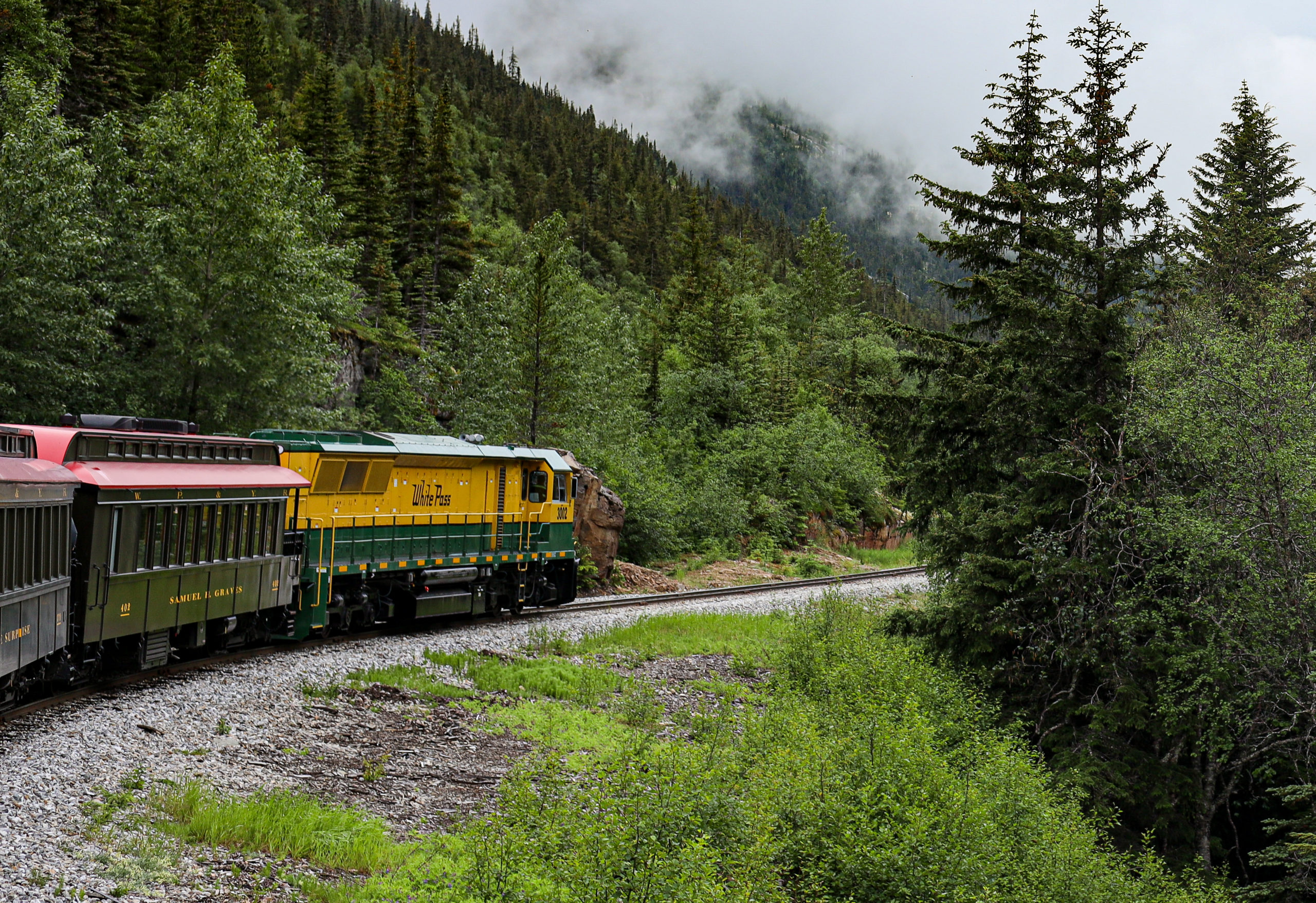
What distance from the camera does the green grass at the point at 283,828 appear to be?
25.0 ft

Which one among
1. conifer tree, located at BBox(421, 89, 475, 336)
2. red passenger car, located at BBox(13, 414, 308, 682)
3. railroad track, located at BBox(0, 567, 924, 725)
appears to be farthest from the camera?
conifer tree, located at BBox(421, 89, 475, 336)

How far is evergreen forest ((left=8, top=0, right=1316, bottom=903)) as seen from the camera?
1198 centimetres

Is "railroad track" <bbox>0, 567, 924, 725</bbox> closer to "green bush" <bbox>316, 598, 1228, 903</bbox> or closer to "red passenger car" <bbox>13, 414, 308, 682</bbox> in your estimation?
"red passenger car" <bbox>13, 414, 308, 682</bbox>

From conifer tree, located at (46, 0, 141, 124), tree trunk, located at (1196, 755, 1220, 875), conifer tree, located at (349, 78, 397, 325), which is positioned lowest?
tree trunk, located at (1196, 755, 1220, 875)

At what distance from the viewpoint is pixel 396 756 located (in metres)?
11.0

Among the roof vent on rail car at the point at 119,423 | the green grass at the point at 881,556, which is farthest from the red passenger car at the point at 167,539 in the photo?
the green grass at the point at 881,556

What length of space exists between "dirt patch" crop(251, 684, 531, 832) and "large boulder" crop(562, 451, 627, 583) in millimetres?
14006

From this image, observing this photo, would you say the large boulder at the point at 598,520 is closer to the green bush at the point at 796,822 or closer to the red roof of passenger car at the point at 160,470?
the red roof of passenger car at the point at 160,470

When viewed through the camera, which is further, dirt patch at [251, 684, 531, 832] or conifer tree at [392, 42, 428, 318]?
conifer tree at [392, 42, 428, 318]

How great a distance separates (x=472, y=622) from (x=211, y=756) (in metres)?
11.8

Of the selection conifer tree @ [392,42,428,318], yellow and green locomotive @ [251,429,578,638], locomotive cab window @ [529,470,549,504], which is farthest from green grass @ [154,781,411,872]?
conifer tree @ [392,42,428,318]

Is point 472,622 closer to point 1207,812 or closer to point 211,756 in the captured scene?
point 211,756

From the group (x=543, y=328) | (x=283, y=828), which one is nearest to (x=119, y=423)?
(x=283, y=828)

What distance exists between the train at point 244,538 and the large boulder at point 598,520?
10.5ft
